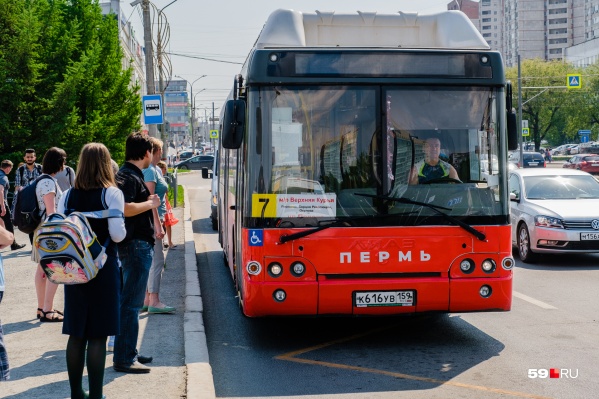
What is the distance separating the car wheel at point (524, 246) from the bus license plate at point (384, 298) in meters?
7.03

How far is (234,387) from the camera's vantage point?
21.4 ft

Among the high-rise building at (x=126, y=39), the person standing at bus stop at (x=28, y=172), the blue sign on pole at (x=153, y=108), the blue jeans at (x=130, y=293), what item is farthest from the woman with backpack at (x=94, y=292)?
the high-rise building at (x=126, y=39)

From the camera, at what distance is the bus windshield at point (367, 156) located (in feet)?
24.1

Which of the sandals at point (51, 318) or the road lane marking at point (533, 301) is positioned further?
the road lane marking at point (533, 301)

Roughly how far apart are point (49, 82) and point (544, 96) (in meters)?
73.7

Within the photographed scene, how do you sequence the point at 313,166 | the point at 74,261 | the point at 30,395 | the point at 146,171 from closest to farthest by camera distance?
the point at 74,261, the point at 30,395, the point at 313,166, the point at 146,171

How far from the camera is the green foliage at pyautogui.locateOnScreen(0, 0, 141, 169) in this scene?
78.9 ft

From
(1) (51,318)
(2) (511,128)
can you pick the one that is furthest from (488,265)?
(1) (51,318)

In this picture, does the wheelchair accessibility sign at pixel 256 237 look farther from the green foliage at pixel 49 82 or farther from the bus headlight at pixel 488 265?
the green foliage at pixel 49 82

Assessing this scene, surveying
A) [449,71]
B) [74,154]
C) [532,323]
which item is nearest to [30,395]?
[449,71]

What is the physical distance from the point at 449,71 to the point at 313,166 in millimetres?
1501

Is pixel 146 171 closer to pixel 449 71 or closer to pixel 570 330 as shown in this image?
pixel 449 71

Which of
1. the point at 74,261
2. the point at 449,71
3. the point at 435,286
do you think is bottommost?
the point at 435,286

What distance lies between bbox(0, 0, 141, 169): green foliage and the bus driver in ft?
61.2
